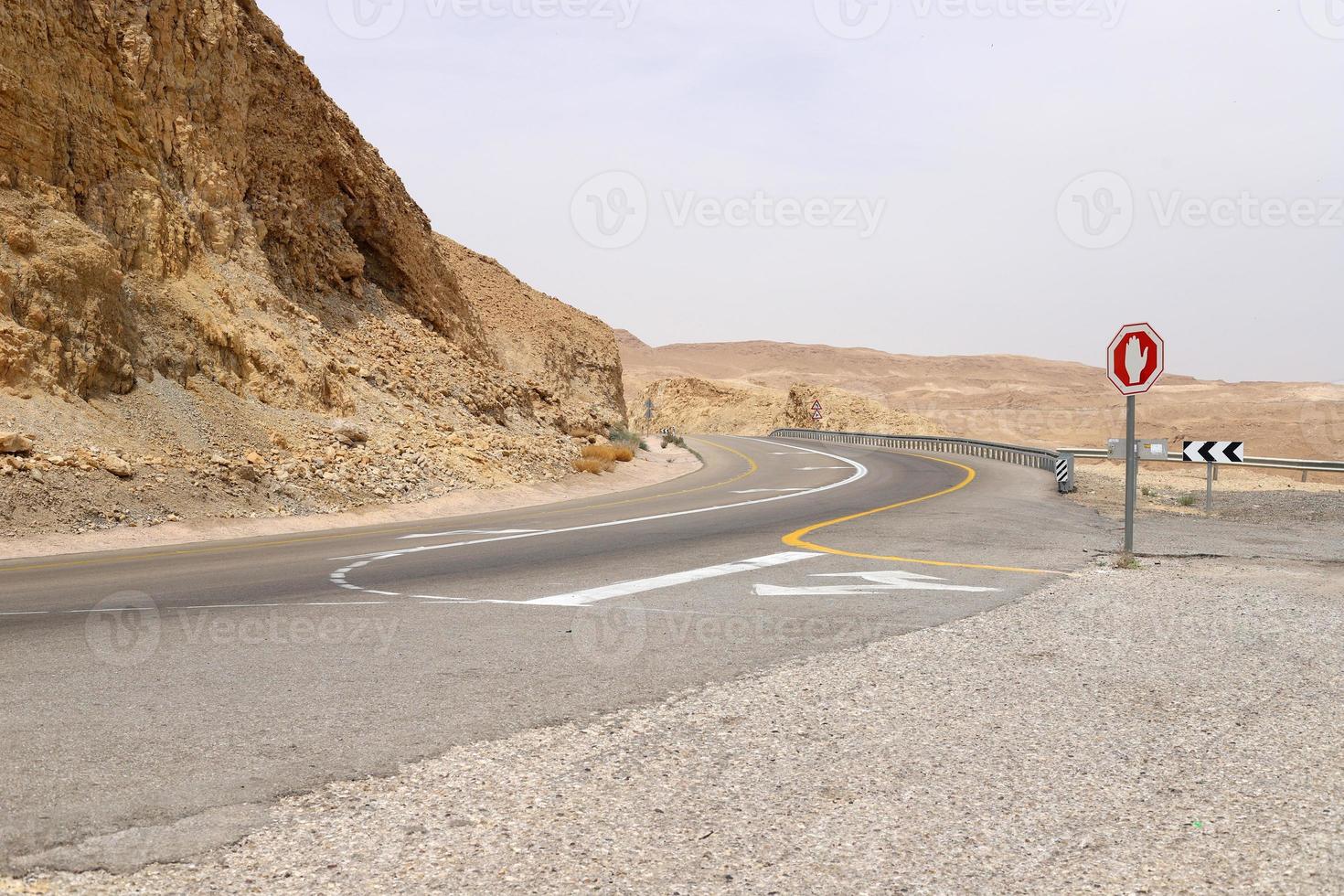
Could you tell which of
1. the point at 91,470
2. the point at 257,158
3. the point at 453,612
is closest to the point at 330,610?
the point at 453,612

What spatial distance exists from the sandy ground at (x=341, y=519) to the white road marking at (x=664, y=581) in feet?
32.2

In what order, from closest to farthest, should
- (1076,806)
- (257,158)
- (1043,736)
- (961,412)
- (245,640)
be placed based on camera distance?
(1076,806) → (1043,736) → (245,640) → (257,158) → (961,412)

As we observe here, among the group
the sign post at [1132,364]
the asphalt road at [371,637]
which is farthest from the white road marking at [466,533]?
the sign post at [1132,364]

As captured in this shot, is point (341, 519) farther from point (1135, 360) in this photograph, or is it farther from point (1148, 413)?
point (1148, 413)

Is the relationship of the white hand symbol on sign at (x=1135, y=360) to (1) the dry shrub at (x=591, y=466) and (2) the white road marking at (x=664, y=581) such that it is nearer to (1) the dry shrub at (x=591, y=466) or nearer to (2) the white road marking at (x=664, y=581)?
(2) the white road marking at (x=664, y=581)

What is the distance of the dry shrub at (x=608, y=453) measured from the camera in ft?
114

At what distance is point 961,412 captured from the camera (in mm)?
101938

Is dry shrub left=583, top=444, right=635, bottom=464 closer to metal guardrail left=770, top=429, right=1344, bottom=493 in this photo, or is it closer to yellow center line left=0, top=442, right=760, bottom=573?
yellow center line left=0, top=442, right=760, bottom=573

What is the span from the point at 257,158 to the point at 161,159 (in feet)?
16.5

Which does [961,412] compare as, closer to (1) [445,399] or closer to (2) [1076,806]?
(1) [445,399]

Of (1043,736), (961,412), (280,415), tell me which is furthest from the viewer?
(961,412)

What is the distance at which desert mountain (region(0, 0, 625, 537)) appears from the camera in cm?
2006

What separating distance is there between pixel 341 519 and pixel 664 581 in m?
11.9

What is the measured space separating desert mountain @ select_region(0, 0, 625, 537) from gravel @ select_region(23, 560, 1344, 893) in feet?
50.8
